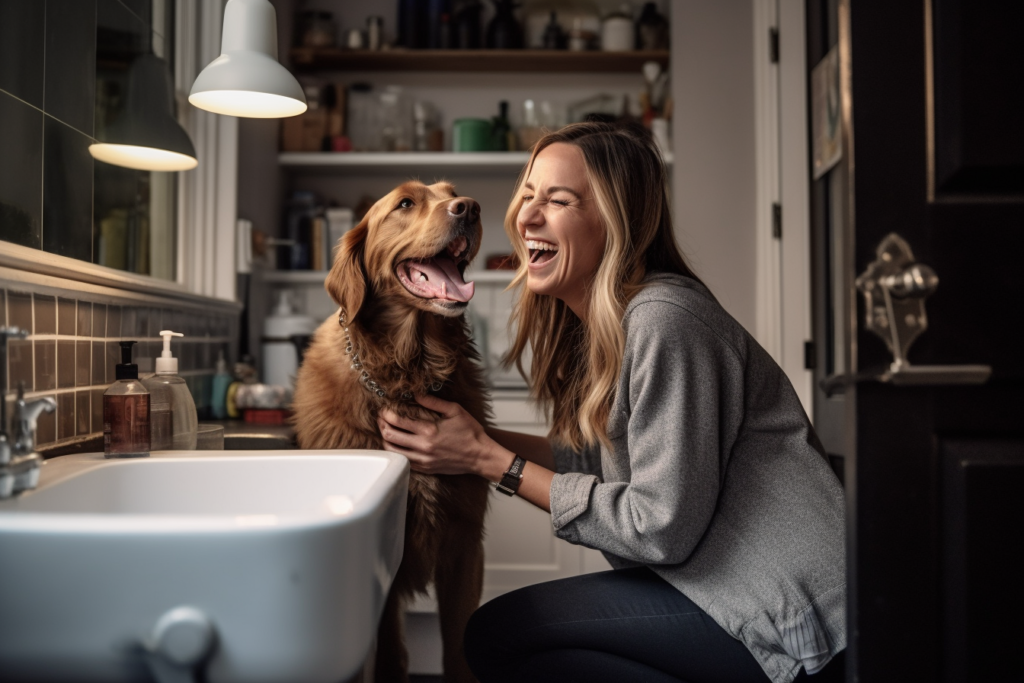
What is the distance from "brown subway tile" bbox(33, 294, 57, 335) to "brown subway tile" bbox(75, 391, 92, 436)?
14 cm

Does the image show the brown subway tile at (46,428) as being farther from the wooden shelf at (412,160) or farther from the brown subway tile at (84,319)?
the wooden shelf at (412,160)

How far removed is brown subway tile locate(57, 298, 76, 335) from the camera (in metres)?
1.36

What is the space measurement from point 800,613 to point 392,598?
0.75 m

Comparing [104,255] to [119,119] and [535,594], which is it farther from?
[535,594]

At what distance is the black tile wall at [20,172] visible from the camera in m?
1.38

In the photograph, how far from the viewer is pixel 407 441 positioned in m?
1.46

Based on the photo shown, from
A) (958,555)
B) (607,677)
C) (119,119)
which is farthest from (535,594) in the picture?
(119,119)

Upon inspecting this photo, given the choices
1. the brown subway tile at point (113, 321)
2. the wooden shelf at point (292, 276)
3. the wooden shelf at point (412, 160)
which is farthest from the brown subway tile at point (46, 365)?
the wooden shelf at point (412, 160)

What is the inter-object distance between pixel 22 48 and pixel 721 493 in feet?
4.54

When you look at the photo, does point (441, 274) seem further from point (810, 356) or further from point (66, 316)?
point (810, 356)

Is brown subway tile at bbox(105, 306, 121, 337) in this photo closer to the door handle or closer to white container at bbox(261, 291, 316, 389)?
white container at bbox(261, 291, 316, 389)

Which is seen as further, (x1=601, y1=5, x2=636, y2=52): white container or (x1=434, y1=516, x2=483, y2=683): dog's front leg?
(x1=601, y1=5, x2=636, y2=52): white container

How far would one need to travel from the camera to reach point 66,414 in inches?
53.7

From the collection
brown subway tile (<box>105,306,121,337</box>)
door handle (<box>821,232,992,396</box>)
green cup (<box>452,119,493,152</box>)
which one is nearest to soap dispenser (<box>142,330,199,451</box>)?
brown subway tile (<box>105,306,121,337</box>)
